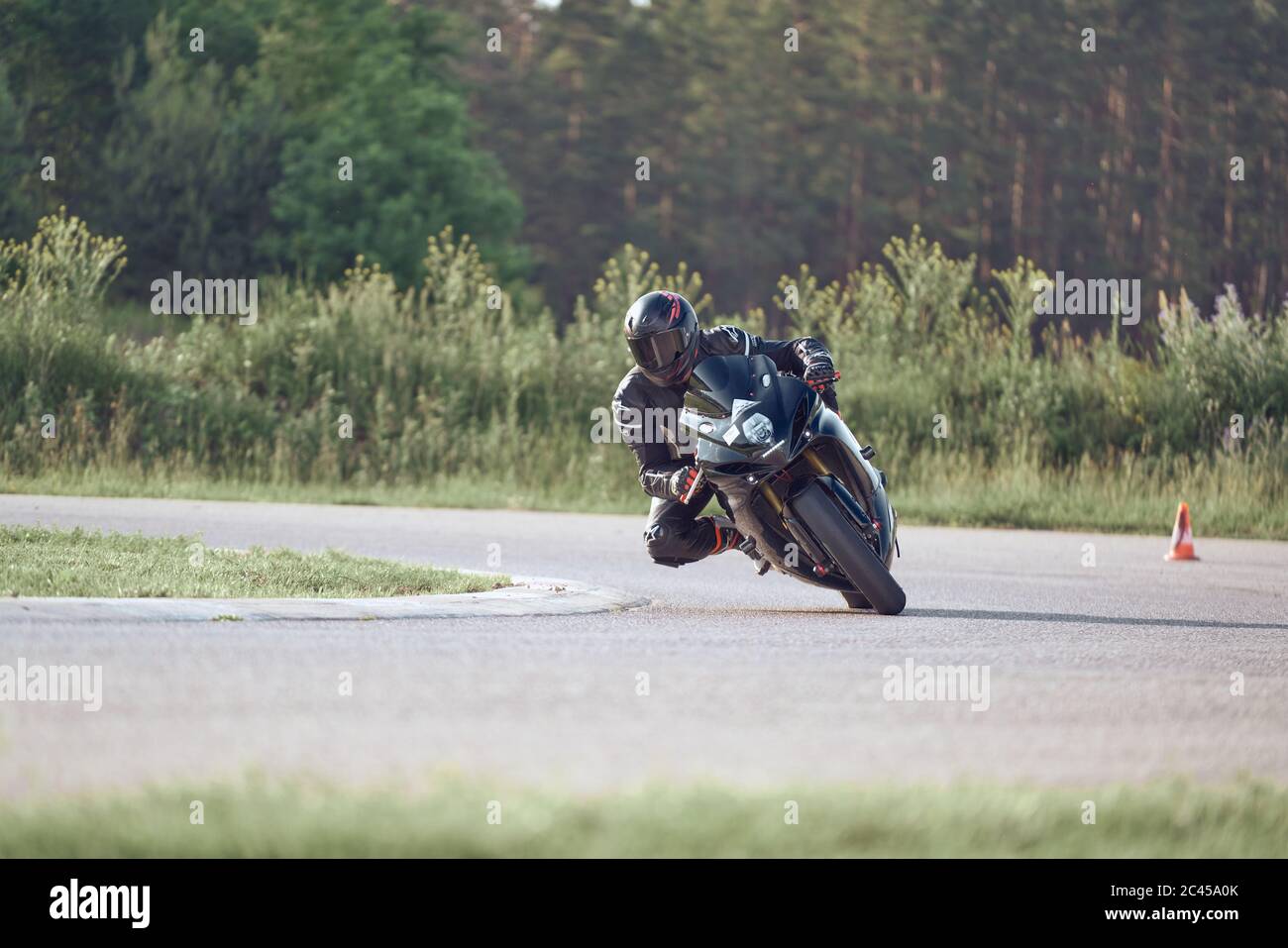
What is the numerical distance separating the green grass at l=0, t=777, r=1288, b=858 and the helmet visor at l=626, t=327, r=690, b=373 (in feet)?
17.0

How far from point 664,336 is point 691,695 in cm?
332

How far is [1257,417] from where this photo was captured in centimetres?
2523

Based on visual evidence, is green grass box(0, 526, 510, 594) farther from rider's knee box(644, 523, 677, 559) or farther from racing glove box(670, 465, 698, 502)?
racing glove box(670, 465, 698, 502)

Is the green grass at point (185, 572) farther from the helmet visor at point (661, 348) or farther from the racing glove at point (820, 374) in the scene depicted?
the racing glove at point (820, 374)

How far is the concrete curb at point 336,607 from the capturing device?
10.0m

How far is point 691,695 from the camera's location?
816 centimetres

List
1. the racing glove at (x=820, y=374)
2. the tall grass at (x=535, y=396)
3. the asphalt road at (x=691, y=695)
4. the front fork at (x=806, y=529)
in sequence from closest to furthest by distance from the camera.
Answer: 1. the asphalt road at (x=691, y=695)
2. the front fork at (x=806, y=529)
3. the racing glove at (x=820, y=374)
4. the tall grass at (x=535, y=396)

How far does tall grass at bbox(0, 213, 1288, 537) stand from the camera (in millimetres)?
24688

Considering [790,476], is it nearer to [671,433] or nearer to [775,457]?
[775,457]

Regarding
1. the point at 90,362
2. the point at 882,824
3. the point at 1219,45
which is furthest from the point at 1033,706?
the point at 1219,45

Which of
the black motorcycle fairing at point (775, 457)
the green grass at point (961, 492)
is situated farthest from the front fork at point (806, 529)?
the green grass at point (961, 492)

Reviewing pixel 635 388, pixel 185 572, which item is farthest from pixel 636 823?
pixel 185 572

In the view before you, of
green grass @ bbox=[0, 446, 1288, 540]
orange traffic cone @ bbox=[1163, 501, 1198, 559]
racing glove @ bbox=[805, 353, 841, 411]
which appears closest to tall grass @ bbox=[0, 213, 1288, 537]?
green grass @ bbox=[0, 446, 1288, 540]
